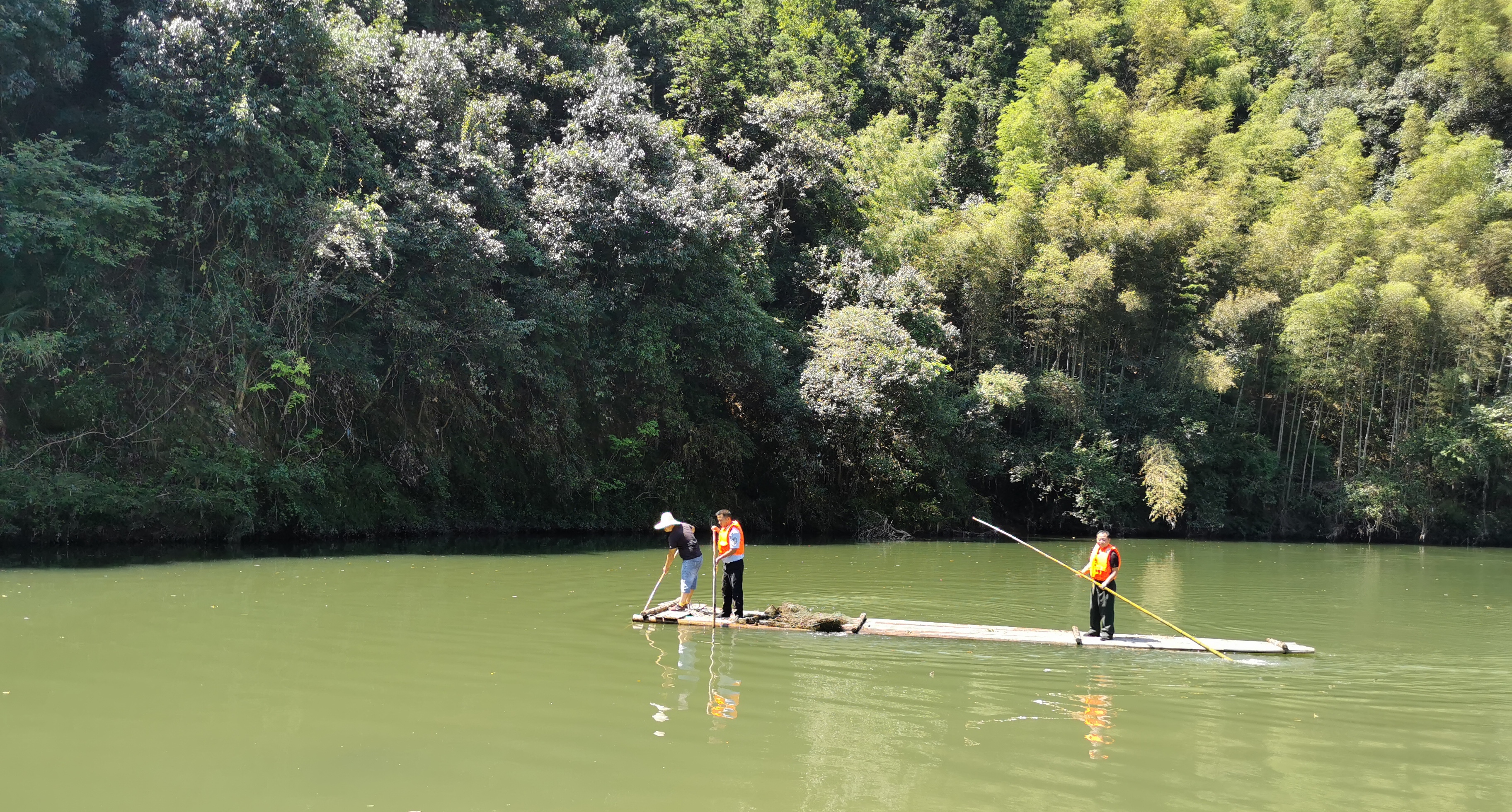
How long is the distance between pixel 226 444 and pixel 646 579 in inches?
312

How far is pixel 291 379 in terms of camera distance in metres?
18.8

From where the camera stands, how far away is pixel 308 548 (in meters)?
19.0

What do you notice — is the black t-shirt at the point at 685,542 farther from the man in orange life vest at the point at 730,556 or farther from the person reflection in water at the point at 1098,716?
the person reflection in water at the point at 1098,716

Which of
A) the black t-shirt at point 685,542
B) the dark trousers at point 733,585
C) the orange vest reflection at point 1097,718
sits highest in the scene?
the black t-shirt at point 685,542

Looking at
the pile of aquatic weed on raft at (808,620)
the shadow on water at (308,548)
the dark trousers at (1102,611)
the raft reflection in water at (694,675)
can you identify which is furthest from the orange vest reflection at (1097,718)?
the shadow on water at (308,548)

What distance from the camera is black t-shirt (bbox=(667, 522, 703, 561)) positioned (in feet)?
41.1

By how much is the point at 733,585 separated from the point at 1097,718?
16.1 feet

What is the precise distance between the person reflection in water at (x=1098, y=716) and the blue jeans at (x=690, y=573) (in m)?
4.73

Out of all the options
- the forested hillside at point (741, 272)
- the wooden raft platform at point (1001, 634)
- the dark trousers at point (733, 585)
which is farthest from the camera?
the forested hillside at point (741, 272)

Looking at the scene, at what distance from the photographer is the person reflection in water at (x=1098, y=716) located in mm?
7570

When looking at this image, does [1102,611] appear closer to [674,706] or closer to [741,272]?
[674,706]

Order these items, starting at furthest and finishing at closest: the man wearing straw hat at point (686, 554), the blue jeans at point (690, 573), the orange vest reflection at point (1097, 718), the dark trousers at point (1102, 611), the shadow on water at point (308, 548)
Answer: the shadow on water at point (308, 548), the blue jeans at point (690, 573), the man wearing straw hat at point (686, 554), the dark trousers at point (1102, 611), the orange vest reflection at point (1097, 718)

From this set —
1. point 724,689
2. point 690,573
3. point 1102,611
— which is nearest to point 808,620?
point 690,573

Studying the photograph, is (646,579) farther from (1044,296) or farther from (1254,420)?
(1254,420)
